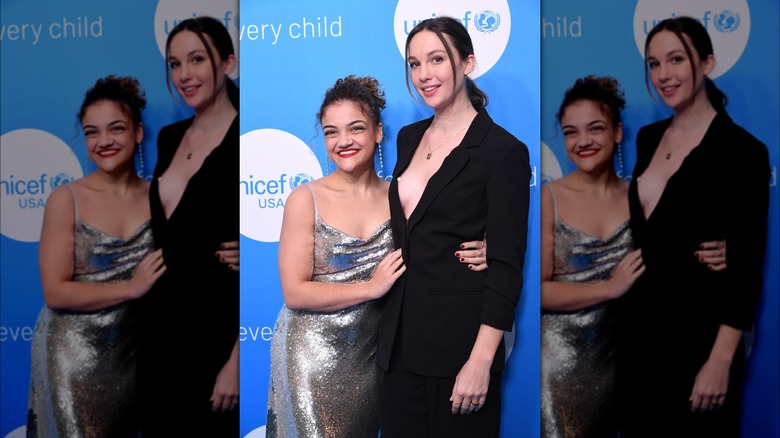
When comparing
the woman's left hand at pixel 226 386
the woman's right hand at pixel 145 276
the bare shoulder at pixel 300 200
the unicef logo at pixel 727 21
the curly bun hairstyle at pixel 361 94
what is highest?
the unicef logo at pixel 727 21

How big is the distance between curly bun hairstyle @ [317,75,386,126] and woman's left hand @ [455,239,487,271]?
73 centimetres

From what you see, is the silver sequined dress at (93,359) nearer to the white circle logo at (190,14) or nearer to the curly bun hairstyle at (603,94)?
the white circle logo at (190,14)

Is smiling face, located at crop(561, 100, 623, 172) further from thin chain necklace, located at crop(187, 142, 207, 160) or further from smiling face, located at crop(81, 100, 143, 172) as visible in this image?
smiling face, located at crop(81, 100, 143, 172)

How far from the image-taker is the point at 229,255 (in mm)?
3486

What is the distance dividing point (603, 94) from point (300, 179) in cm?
149

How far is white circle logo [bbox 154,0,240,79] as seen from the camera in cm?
354

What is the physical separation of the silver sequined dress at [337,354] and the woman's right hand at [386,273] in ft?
0.40

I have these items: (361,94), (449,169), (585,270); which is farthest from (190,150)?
(585,270)

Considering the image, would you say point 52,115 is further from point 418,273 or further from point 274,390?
point 418,273

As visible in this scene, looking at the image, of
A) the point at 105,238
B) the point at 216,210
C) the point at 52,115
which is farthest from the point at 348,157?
the point at 52,115

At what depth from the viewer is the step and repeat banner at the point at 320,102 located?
304 cm

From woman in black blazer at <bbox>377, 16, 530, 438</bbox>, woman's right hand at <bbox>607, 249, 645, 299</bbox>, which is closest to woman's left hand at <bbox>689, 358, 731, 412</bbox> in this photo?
woman's right hand at <bbox>607, 249, 645, 299</bbox>

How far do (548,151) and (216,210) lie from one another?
1.64 metres

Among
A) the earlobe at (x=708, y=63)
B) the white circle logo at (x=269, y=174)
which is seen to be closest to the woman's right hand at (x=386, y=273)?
the white circle logo at (x=269, y=174)
